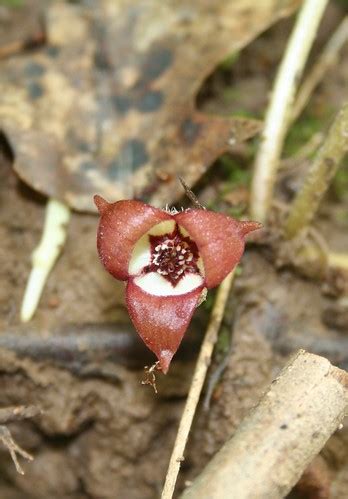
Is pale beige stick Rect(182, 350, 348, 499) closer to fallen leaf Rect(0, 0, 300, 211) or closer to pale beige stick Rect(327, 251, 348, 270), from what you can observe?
pale beige stick Rect(327, 251, 348, 270)

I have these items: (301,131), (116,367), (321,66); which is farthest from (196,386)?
(321,66)

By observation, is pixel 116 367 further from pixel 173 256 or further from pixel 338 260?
pixel 338 260

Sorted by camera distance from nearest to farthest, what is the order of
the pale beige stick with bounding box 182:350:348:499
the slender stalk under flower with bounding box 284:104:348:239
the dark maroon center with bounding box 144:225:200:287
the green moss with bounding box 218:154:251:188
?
1. the pale beige stick with bounding box 182:350:348:499
2. the dark maroon center with bounding box 144:225:200:287
3. the slender stalk under flower with bounding box 284:104:348:239
4. the green moss with bounding box 218:154:251:188

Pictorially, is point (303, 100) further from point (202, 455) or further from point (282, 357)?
point (202, 455)

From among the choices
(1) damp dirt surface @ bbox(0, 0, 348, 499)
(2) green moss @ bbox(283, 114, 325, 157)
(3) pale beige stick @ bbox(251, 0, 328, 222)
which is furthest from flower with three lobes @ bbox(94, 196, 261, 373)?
(2) green moss @ bbox(283, 114, 325, 157)

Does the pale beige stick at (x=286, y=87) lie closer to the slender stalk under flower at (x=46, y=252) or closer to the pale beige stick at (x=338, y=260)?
the pale beige stick at (x=338, y=260)

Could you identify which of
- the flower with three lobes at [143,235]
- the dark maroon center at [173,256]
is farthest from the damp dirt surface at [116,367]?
the flower with three lobes at [143,235]

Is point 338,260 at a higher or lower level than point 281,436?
lower
